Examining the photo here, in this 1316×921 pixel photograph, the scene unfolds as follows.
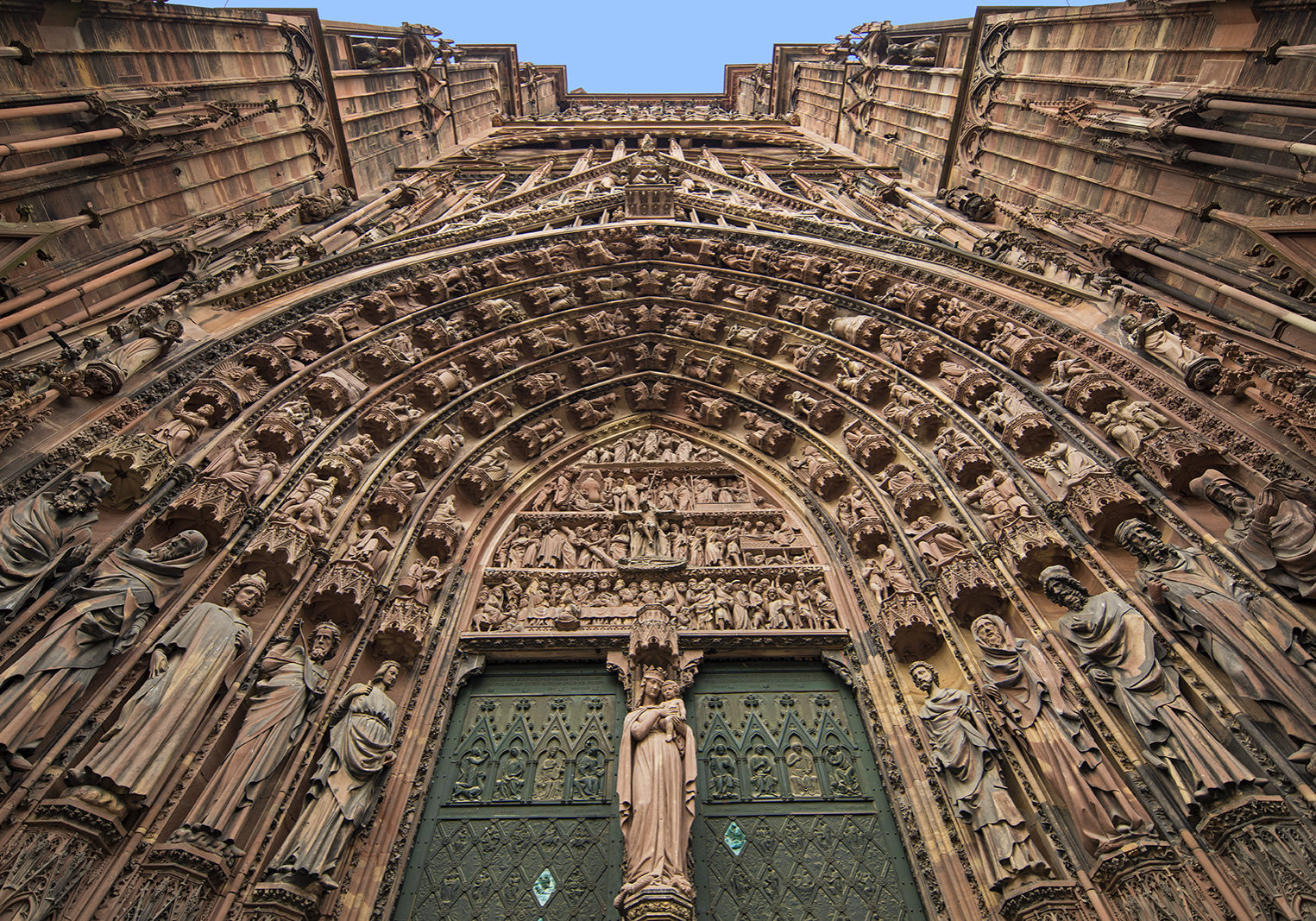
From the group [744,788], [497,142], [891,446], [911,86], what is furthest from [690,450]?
[497,142]

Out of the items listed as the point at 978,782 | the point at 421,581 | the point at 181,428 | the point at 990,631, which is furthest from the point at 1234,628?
the point at 181,428

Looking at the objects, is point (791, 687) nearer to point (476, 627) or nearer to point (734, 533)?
point (734, 533)

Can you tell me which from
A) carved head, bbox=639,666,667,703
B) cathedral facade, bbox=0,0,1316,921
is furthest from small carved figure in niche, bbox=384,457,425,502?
carved head, bbox=639,666,667,703

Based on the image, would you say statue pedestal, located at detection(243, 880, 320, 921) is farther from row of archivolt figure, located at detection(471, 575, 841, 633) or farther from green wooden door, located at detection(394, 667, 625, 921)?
row of archivolt figure, located at detection(471, 575, 841, 633)

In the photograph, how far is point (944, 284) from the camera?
29.8 feet

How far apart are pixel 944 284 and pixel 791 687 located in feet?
16.5

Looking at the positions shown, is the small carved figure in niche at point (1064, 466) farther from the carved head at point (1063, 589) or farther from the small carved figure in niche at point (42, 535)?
the small carved figure in niche at point (42, 535)

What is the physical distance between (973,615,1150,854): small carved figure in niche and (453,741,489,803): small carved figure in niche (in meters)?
3.88

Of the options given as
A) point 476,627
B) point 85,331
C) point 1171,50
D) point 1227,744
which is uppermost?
point 1171,50

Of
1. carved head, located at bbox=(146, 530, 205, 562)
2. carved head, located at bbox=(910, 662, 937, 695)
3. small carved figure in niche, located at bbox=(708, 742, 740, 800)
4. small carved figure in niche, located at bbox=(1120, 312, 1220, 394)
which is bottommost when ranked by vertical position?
small carved figure in niche, located at bbox=(708, 742, 740, 800)

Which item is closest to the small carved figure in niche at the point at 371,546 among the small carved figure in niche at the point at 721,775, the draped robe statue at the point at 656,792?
the draped robe statue at the point at 656,792

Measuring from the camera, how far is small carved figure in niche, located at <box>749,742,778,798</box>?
617 cm

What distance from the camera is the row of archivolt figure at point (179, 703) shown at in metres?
4.34

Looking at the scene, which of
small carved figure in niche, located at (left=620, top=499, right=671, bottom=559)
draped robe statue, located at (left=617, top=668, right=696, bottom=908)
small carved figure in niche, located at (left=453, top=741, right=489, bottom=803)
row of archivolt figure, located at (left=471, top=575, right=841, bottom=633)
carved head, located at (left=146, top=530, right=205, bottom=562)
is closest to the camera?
draped robe statue, located at (left=617, top=668, right=696, bottom=908)
